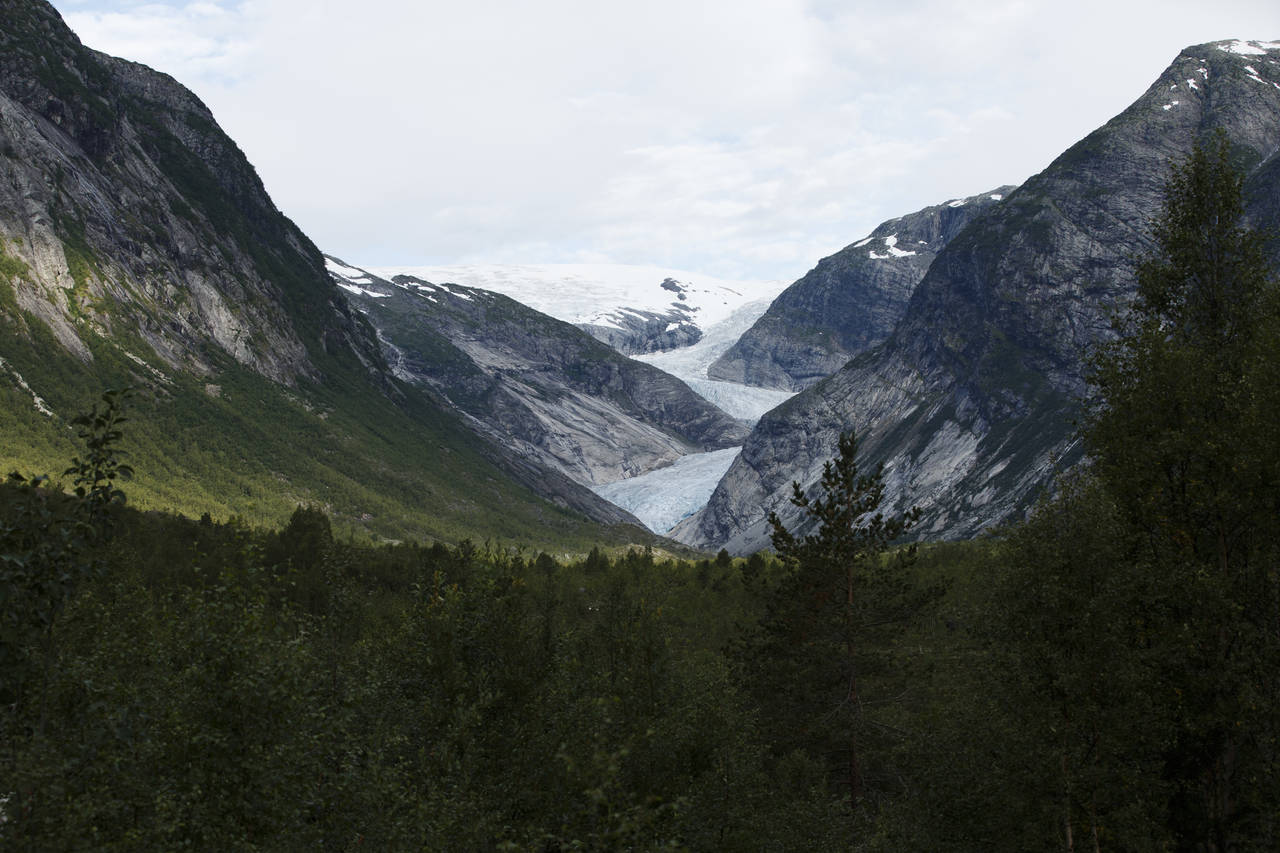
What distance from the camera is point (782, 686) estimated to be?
32.7 m

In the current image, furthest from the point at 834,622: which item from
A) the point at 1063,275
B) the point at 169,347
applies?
the point at 1063,275

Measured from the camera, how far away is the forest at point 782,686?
48.4 ft

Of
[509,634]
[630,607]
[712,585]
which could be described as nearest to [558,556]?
[712,585]

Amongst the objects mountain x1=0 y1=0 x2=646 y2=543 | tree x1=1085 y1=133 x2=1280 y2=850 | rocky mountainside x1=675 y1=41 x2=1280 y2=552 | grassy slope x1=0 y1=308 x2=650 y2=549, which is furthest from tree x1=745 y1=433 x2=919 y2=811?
rocky mountainside x1=675 y1=41 x2=1280 y2=552

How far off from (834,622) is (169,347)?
14882cm

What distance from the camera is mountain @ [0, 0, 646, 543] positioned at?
122688 mm

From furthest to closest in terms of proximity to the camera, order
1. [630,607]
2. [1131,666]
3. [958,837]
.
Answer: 1. [630,607]
2. [958,837]
3. [1131,666]

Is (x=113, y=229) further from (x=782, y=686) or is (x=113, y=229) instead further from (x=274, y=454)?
(x=782, y=686)

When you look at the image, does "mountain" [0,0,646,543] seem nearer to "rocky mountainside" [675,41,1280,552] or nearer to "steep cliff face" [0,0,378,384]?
"steep cliff face" [0,0,378,384]

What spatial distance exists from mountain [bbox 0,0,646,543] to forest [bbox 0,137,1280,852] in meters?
90.5

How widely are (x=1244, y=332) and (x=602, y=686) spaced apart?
21.2 metres

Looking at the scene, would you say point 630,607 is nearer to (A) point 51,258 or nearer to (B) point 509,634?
(B) point 509,634

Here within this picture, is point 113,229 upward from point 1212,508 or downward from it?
upward

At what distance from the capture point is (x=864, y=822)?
26.6 metres
